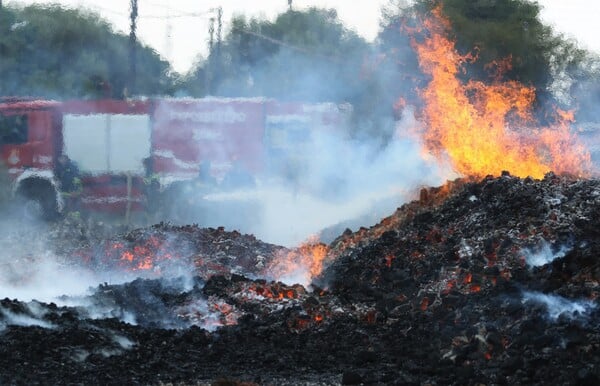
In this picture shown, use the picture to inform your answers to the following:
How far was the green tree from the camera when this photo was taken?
34.4 meters

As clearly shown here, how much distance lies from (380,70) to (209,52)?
16.9m

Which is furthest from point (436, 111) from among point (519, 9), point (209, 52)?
point (209, 52)

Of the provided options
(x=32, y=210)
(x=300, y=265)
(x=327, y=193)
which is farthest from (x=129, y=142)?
(x=300, y=265)

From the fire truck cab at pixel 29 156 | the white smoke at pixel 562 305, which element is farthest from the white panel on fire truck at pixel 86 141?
the white smoke at pixel 562 305

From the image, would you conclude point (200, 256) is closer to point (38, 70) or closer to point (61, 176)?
point (61, 176)

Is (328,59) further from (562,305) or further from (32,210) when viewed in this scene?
(562,305)

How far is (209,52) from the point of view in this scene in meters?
46.4

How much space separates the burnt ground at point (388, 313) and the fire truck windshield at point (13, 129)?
837 cm

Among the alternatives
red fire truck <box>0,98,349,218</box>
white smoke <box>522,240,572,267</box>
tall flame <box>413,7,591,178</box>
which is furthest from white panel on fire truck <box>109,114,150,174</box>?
white smoke <box>522,240,572,267</box>

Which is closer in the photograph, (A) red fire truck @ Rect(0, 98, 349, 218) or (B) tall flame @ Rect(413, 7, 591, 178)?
(B) tall flame @ Rect(413, 7, 591, 178)

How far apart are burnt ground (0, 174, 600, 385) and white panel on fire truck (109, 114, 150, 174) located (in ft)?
28.7

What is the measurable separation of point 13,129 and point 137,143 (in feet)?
12.1

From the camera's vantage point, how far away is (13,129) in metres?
22.9

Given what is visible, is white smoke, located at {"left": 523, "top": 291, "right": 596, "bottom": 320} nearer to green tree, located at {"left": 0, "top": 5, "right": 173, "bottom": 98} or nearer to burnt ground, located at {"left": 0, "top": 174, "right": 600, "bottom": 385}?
burnt ground, located at {"left": 0, "top": 174, "right": 600, "bottom": 385}
